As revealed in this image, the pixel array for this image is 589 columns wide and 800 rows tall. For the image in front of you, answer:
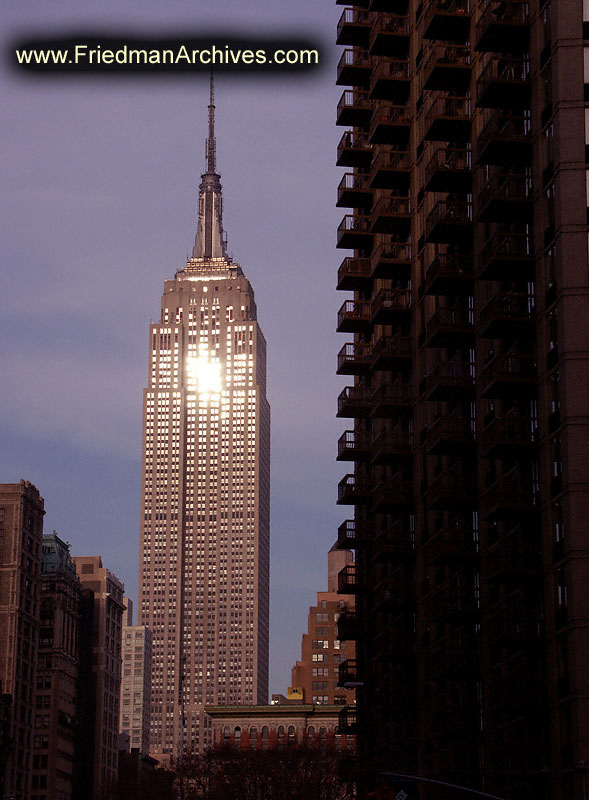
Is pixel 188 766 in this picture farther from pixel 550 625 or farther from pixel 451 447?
pixel 550 625

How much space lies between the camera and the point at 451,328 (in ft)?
258

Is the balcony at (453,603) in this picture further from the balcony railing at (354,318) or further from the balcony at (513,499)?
the balcony railing at (354,318)

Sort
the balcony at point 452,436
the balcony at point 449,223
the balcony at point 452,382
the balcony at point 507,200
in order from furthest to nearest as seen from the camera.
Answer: the balcony at point 449,223
the balcony at point 452,382
the balcony at point 452,436
the balcony at point 507,200

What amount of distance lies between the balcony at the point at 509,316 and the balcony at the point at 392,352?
1692 centimetres

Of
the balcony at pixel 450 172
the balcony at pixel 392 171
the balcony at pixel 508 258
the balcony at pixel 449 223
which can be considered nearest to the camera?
the balcony at pixel 508 258

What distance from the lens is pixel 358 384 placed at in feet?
352

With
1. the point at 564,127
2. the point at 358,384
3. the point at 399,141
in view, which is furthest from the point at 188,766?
the point at 564,127

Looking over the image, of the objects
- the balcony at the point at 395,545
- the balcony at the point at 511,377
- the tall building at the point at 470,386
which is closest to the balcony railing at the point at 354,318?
the tall building at the point at 470,386

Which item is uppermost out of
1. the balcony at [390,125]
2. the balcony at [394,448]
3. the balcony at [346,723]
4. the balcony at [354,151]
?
the balcony at [354,151]

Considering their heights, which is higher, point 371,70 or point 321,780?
point 371,70

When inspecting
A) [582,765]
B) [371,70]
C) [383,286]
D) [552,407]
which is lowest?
[582,765]

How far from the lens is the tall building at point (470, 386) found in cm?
6662

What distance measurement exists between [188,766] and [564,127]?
246 ft

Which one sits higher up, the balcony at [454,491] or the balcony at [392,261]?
the balcony at [392,261]
